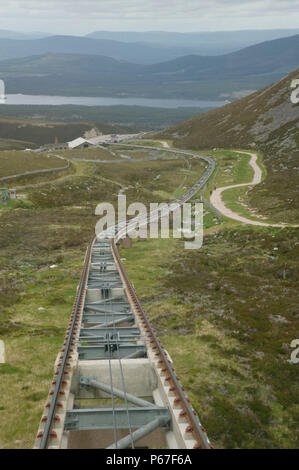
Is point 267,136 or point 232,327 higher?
point 267,136

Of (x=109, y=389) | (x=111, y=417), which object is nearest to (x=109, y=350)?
(x=109, y=389)

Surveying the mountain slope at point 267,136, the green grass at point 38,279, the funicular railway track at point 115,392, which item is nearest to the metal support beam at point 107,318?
the funicular railway track at point 115,392

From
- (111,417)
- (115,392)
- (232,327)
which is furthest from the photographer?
(232,327)

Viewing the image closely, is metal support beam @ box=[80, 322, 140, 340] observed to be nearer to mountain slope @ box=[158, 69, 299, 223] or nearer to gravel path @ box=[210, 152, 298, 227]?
gravel path @ box=[210, 152, 298, 227]

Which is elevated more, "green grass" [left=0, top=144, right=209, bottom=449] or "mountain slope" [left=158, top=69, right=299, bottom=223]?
"mountain slope" [left=158, top=69, right=299, bottom=223]

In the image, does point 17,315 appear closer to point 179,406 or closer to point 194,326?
point 194,326

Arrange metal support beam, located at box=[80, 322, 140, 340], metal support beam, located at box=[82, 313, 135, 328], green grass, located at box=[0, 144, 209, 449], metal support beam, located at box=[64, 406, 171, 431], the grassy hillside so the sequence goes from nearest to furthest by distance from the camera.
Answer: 1. metal support beam, located at box=[64, 406, 171, 431]
2. green grass, located at box=[0, 144, 209, 449]
3. metal support beam, located at box=[80, 322, 140, 340]
4. metal support beam, located at box=[82, 313, 135, 328]
5. the grassy hillside

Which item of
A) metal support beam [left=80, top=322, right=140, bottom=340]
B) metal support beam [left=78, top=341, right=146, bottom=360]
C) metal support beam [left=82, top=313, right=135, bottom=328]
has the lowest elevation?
metal support beam [left=82, top=313, right=135, bottom=328]

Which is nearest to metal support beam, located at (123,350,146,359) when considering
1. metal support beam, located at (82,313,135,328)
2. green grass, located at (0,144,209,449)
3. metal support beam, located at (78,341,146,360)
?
metal support beam, located at (78,341,146,360)

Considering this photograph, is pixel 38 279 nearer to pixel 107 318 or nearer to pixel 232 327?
pixel 107 318
